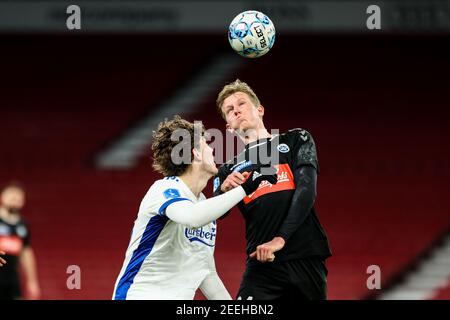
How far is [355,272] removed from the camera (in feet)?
40.5

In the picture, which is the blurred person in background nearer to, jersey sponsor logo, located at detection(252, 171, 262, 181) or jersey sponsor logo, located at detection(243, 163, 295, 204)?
jersey sponsor logo, located at detection(243, 163, 295, 204)

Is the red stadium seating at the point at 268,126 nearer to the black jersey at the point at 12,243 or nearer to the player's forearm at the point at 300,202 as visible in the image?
the black jersey at the point at 12,243

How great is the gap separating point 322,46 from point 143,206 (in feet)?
43.5

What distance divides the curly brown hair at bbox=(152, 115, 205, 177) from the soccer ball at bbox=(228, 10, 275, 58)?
100cm

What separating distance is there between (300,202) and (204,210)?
799 millimetres

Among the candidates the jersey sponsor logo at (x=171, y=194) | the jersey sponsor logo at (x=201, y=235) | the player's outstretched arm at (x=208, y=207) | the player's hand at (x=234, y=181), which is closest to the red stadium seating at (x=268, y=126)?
the jersey sponsor logo at (x=201, y=235)

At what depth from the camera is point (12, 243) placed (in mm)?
10250

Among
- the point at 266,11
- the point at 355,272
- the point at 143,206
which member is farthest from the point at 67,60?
the point at 143,206

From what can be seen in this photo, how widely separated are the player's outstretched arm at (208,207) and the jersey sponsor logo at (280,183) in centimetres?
55

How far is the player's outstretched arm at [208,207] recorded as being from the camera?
463 centimetres

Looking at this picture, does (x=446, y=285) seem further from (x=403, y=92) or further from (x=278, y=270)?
(x=278, y=270)

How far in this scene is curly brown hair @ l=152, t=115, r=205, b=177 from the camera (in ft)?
16.9

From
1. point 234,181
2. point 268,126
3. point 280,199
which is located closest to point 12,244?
point 280,199

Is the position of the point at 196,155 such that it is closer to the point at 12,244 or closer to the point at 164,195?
the point at 164,195
